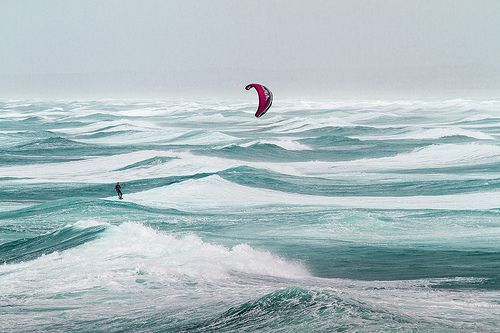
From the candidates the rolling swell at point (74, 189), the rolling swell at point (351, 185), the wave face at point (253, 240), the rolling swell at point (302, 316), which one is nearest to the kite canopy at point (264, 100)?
the wave face at point (253, 240)

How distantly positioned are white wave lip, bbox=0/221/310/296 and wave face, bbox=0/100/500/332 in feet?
0.18

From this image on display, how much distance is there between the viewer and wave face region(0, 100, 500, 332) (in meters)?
16.7

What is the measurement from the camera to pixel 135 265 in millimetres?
21797

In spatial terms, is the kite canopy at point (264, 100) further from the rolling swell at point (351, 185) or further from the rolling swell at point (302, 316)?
the rolling swell at point (302, 316)

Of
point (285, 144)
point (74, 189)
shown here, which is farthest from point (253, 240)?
point (285, 144)

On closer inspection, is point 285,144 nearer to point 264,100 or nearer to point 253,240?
point 264,100

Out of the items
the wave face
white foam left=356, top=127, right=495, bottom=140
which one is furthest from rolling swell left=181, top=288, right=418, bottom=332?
white foam left=356, top=127, right=495, bottom=140

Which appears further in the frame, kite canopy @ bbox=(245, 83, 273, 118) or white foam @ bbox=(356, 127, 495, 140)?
white foam @ bbox=(356, 127, 495, 140)

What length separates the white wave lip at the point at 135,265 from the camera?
20172 millimetres

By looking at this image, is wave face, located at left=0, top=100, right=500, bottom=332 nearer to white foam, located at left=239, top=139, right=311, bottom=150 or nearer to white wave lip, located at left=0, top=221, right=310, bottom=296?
white wave lip, located at left=0, top=221, right=310, bottom=296

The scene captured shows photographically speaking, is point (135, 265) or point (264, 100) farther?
point (264, 100)

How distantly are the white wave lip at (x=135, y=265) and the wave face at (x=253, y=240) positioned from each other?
54mm

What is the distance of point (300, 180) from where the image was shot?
41.3 metres

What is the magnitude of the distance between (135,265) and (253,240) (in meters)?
4.97
